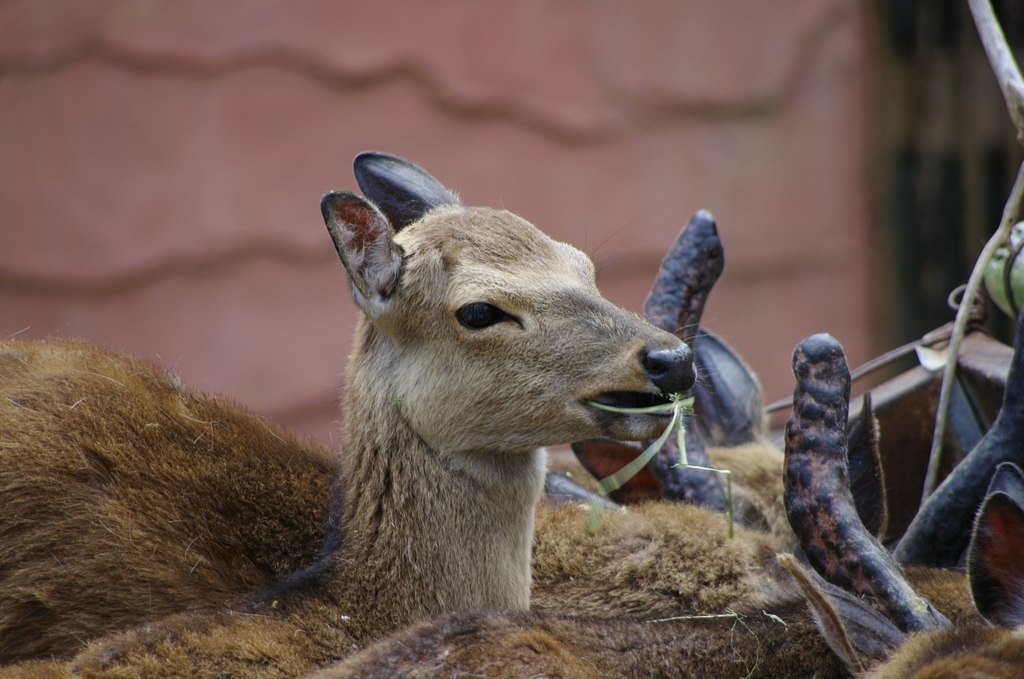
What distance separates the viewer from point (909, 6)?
25.4 feet

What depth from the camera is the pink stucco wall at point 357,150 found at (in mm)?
6363

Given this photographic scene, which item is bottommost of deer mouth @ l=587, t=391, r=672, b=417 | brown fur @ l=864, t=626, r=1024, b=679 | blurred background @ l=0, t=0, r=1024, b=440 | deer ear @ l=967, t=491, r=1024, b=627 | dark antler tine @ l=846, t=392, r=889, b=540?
brown fur @ l=864, t=626, r=1024, b=679

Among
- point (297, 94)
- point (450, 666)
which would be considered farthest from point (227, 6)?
point (450, 666)

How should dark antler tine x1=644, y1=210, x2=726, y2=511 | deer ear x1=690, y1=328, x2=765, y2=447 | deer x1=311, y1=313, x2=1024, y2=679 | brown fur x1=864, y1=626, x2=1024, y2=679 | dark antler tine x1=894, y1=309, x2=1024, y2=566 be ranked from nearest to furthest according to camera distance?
brown fur x1=864, y1=626, x2=1024, y2=679 < deer x1=311, y1=313, x2=1024, y2=679 < dark antler tine x1=894, y1=309, x2=1024, y2=566 < dark antler tine x1=644, y1=210, x2=726, y2=511 < deer ear x1=690, y1=328, x2=765, y2=447

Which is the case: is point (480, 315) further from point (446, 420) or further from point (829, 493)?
point (829, 493)

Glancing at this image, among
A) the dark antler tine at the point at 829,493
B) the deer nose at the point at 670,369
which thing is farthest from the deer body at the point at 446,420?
the dark antler tine at the point at 829,493

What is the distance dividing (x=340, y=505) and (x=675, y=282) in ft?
4.18

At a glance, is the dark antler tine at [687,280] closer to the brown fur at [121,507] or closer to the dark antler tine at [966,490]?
the dark antler tine at [966,490]

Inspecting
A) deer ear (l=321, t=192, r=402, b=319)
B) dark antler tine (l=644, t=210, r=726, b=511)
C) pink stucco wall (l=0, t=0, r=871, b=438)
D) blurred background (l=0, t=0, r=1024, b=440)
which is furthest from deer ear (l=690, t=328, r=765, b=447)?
pink stucco wall (l=0, t=0, r=871, b=438)

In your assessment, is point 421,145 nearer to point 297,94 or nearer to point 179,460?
point 297,94

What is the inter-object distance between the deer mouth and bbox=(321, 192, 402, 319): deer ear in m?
0.60

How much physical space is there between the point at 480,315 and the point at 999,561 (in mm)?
1246

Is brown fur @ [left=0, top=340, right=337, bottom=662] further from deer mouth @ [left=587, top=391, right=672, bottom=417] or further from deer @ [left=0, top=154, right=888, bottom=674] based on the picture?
deer mouth @ [left=587, top=391, right=672, bottom=417]

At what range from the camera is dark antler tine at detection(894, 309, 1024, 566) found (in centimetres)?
259
